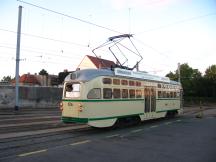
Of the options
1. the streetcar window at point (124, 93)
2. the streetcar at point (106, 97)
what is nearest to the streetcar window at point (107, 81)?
the streetcar at point (106, 97)

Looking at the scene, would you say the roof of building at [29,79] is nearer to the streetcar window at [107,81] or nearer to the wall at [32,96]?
the wall at [32,96]

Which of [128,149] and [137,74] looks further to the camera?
[137,74]

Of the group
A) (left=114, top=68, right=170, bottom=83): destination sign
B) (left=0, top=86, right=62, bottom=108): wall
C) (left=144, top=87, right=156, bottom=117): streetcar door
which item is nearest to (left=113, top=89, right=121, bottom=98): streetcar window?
(left=114, top=68, right=170, bottom=83): destination sign

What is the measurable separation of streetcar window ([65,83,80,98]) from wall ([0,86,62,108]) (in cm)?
1960

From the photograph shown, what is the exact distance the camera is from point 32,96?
36.0 meters

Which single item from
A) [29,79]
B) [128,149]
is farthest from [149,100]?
[29,79]

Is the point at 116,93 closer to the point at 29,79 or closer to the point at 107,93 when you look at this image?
the point at 107,93

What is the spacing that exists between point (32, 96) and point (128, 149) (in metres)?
27.2

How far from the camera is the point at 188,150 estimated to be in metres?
10.4

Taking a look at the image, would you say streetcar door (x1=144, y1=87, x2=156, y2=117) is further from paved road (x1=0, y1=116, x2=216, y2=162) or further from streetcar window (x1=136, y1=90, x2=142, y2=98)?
paved road (x1=0, y1=116, x2=216, y2=162)

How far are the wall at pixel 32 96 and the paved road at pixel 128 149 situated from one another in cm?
2097

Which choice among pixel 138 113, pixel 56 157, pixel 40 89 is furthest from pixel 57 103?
pixel 56 157

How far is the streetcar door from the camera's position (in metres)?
18.5

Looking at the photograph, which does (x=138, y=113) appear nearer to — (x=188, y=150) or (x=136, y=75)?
(x=136, y=75)
